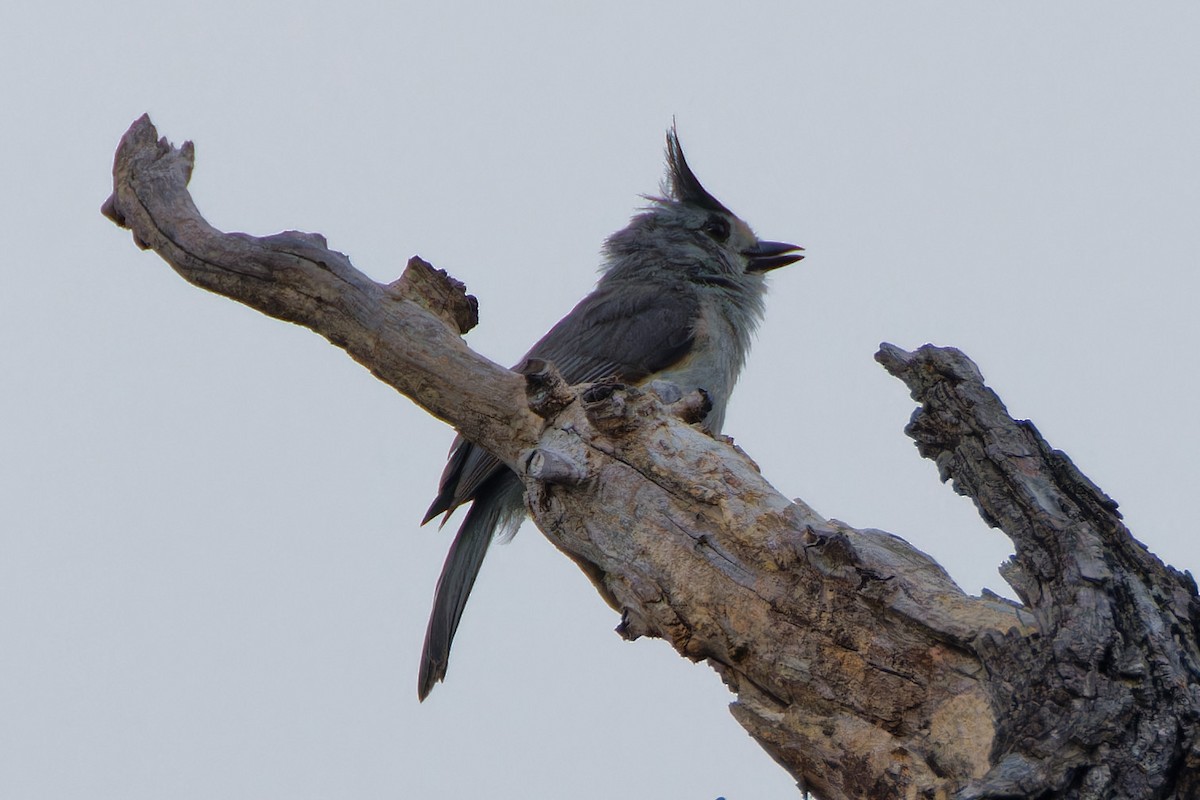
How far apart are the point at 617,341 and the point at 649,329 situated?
159 millimetres

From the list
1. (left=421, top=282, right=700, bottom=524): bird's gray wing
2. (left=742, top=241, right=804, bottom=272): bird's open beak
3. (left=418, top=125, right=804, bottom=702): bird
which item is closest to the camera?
(left=418, top=125, right=804, bottom=702): bird

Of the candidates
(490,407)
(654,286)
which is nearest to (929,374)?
(490,407)

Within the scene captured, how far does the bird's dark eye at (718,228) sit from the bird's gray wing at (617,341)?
0.49 meters

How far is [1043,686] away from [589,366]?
11.2 feet

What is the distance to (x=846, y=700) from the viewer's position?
9.07 ft

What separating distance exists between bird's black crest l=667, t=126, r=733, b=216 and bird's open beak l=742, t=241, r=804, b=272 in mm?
294

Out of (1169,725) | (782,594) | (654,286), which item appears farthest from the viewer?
(654,286)

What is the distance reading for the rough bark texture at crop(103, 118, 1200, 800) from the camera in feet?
7.55

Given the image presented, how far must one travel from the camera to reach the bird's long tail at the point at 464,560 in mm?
4727

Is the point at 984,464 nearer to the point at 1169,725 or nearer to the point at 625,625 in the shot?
the point at 1169,725

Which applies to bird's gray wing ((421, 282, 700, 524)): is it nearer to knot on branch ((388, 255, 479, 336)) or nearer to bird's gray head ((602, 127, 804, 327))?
bird's gray head ((602, 127, 804, 327))

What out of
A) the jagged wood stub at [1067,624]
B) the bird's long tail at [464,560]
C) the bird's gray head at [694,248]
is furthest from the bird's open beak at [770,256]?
the jagged wood stub at [1067,624]

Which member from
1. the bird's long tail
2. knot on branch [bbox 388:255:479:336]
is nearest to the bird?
the bird's long tail

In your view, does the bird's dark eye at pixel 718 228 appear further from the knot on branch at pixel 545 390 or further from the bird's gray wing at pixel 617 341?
the knot on branch at pixel 545 390
